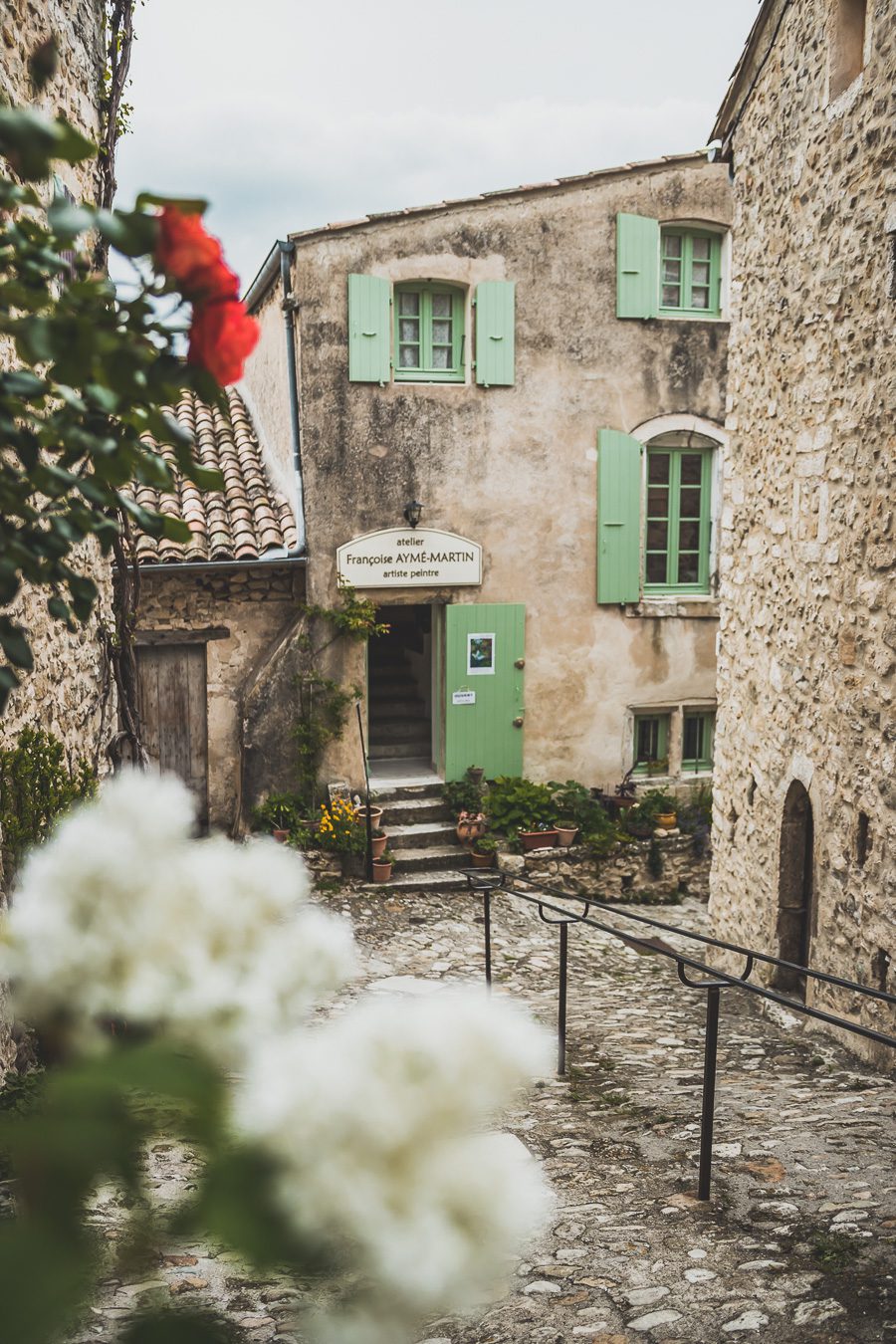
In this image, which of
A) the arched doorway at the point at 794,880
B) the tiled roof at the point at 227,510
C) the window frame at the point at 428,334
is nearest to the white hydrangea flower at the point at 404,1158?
the arched doorway at the point at 794,880

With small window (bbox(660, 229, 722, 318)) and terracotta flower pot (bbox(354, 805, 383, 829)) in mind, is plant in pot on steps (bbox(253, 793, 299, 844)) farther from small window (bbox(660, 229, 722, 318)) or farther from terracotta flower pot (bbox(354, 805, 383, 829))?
small window (bbox(660, 229, 722, 318))

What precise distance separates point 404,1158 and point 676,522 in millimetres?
10040

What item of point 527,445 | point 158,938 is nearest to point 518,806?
point 527,445

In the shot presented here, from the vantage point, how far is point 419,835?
938 centimetres

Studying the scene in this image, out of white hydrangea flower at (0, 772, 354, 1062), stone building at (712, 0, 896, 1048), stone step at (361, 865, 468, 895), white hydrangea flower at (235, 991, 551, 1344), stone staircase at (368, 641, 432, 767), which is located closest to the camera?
white hydrangea flower at (235, 991, 551, 1344)

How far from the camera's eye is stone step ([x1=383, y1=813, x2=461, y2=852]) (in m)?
9.35

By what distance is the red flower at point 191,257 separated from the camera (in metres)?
0.94

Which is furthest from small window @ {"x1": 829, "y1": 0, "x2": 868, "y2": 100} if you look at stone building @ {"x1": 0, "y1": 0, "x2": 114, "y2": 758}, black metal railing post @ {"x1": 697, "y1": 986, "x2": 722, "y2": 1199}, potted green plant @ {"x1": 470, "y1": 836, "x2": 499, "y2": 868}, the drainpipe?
potted green plant @ {"x1": 470, "y1": 836, "x2": 499, "y2": 868}

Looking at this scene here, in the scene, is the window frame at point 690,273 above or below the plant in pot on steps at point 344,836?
above

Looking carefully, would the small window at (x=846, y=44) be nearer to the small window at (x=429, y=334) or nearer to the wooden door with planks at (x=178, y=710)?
the small window at (x=429, y=334)

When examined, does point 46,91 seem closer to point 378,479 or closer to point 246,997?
point 246,997

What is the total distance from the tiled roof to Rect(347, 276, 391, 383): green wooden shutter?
1201mm

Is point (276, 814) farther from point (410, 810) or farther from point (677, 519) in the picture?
point (677, 519)

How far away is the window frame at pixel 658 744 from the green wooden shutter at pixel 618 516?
4.06 ft
